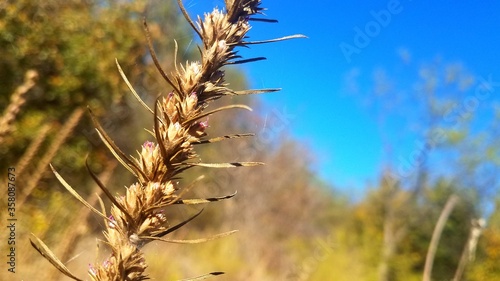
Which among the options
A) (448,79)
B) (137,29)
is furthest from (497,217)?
(137,29)

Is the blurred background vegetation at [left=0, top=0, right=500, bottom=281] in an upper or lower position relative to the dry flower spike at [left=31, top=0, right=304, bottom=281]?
upper

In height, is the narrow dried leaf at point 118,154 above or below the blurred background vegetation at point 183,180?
below

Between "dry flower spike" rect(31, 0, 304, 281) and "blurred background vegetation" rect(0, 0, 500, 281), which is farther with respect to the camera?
"blurred background vegetation" rect(0, 0, 500, 281)

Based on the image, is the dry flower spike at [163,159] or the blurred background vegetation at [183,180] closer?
the dry flower spike at [163,159]

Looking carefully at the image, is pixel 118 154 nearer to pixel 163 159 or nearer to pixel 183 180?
pixel 163 159

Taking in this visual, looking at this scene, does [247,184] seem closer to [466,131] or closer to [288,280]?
[466,131]
